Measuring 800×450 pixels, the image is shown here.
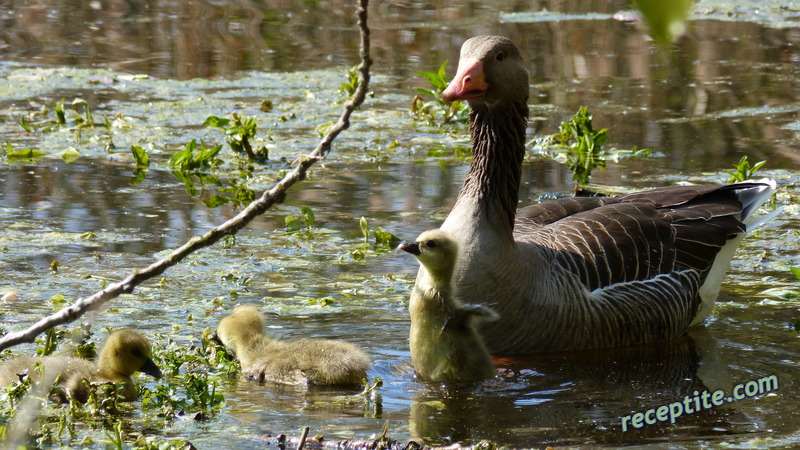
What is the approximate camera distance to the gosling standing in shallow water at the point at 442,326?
17.8ft

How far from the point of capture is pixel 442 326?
545 cm

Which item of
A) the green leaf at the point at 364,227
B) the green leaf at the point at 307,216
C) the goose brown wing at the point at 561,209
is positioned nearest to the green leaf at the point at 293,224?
the green leaf at the point at 307,216

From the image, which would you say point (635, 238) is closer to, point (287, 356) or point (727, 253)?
point (727, 253)

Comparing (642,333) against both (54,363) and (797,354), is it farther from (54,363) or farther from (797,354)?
(54,363)

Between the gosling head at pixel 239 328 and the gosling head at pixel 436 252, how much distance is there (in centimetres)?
90

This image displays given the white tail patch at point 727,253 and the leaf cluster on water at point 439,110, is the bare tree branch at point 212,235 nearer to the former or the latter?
the white tail patch at point 727,253

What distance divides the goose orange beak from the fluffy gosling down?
162cm

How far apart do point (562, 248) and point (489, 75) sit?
107 cm

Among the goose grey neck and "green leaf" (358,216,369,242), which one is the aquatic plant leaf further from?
the goose grey neck

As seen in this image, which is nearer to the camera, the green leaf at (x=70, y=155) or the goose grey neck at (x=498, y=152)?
the goose grey neck at (x=498, y=152)

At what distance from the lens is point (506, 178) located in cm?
652

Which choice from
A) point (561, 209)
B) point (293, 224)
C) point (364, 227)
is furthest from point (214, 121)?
point (561, 209)

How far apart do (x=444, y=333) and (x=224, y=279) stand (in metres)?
2.11

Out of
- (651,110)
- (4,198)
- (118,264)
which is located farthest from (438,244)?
(651,110)
